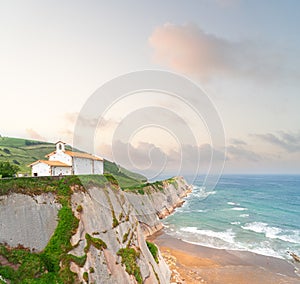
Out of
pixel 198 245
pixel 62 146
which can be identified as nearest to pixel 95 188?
pixel 62 146

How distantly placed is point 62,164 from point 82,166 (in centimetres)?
325

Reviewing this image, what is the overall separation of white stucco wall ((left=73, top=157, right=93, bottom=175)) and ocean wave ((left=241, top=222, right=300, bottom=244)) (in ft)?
113

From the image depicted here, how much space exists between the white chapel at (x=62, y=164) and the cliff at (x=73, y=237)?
24.2 feet

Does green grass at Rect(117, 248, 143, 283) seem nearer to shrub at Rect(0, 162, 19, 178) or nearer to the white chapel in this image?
shrub at Rect(0, 162, 19, 178)

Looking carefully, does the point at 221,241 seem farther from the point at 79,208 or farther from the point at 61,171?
the point at 79,208

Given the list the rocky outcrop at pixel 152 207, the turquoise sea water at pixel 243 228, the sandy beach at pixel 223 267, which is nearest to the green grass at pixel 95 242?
the sandy beach at pixel 223 267

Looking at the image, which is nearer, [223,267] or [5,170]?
[5,170]

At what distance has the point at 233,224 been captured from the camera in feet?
174

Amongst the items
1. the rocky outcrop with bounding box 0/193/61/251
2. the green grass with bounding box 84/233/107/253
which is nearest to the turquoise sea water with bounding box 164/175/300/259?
the green grass with bounding box 84/233/107/253

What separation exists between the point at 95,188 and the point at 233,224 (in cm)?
3925

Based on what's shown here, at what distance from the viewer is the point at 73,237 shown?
18953 millimetres

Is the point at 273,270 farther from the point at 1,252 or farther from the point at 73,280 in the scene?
the point at 1,252

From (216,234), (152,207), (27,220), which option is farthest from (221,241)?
(27,220)

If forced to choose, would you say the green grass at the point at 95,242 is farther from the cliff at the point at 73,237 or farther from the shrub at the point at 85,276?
the shrub at the point at 85,276
